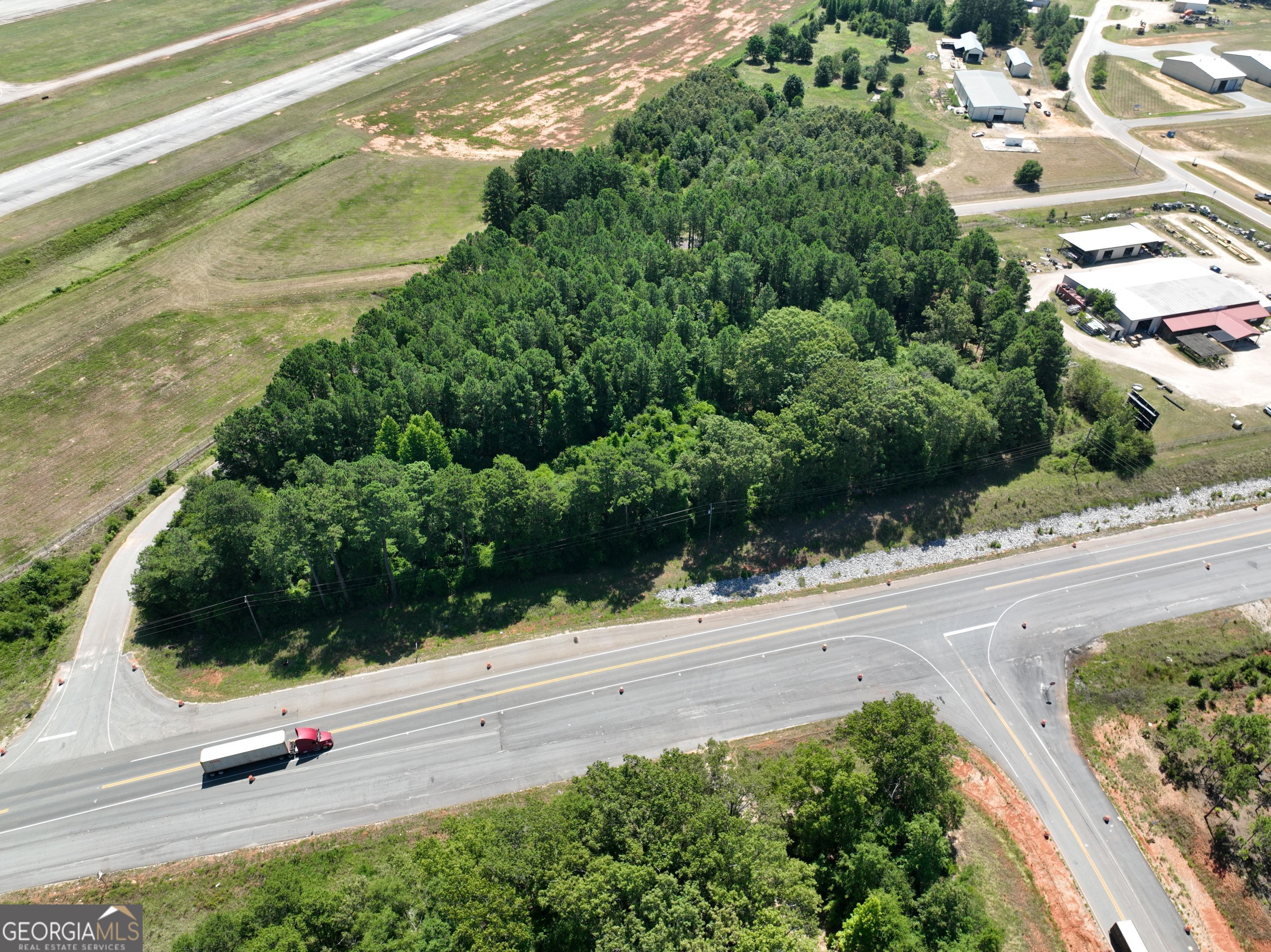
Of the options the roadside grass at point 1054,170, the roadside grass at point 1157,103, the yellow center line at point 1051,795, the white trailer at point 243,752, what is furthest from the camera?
the roadside grass at point 1157,103

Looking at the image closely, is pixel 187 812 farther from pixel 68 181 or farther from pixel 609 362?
pixel 68 181

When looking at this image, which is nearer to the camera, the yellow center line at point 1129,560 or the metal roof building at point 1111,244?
the yellow center line at point 1129,560

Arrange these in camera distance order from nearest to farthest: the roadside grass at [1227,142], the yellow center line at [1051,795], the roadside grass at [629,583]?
the yellow center line at [1051,795]
the roadside grass at [629,583]
the roadside grass at [1227,142]

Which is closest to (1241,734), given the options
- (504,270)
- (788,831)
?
(788,831)

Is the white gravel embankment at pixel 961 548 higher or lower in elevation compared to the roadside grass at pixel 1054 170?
lower

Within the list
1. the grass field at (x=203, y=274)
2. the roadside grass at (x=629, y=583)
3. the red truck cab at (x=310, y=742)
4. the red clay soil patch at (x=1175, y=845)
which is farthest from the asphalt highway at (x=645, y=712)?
the grass field at (x=203, y=274)

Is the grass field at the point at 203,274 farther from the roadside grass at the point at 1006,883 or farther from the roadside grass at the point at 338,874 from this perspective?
the roadside grass at the point at 1006,883
